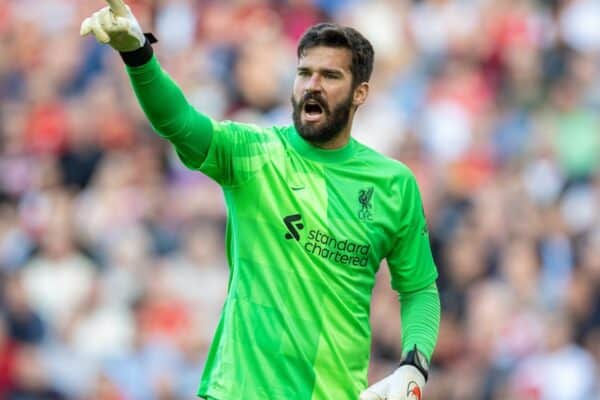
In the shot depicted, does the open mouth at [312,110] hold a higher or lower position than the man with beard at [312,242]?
higher

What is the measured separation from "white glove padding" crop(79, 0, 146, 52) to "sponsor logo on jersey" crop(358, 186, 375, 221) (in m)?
1.28

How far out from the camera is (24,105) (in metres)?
15.7

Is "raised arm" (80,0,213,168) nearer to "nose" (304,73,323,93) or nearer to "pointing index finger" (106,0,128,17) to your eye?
"pointing index finger" (106,0,128,17)

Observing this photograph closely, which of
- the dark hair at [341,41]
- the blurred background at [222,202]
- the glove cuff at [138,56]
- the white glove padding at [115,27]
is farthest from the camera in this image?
the blurred background at [222,202]

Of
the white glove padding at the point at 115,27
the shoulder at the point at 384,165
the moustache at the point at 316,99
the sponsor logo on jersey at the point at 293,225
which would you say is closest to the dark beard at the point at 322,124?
the moustache at the point at 316,99

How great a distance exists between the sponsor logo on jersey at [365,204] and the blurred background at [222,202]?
534cm

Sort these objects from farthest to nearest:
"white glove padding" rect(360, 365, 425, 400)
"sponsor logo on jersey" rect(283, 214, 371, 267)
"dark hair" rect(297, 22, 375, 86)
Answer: "dark hair" rect(297, 22, 375, 86), "sponsor logo on jersey" rect(283, 214, 371, 267), "white glove padding" rect(360, 365, 425, 400)

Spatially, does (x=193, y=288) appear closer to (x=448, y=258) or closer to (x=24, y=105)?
(x=448, y=258)

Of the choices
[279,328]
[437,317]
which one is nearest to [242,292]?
[279,328]

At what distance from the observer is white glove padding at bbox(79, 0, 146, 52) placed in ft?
20.4

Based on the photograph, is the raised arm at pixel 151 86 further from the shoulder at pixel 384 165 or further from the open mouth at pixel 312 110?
the shoulder at pixel 384 165

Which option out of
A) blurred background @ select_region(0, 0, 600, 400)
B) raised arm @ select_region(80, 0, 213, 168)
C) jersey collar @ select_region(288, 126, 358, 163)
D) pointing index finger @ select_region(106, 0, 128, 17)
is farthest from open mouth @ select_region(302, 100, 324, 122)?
blurred background @ select_region(0, 0, 600, 400)

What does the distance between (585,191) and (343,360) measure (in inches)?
281

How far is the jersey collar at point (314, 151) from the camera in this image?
7152mm
